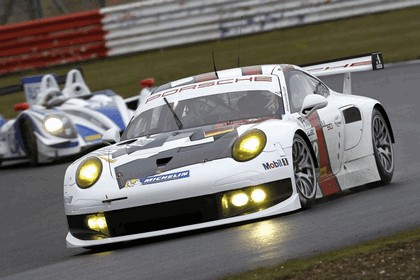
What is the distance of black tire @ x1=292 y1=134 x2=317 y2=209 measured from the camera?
9125mm

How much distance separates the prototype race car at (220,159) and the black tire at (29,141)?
5.82 metres

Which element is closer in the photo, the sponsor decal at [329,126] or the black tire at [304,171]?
the black tire at [304,171]

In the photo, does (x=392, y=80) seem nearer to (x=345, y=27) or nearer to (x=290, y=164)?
(x=345, y=27)

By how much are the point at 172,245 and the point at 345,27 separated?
18.4m

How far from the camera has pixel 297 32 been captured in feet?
87.3

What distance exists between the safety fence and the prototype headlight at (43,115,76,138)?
32.7ft

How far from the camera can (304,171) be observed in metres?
9.36

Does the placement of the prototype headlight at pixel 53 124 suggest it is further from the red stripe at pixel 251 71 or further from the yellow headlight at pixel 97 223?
the yellow headlight at pixel 97 223

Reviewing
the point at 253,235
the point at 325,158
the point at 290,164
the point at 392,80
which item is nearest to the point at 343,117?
the point at 325,158

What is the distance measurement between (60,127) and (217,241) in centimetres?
826

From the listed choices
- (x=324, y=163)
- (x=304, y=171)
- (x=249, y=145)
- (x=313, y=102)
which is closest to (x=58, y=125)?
(x=324, y=163)

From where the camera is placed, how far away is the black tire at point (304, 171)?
29.9 ft

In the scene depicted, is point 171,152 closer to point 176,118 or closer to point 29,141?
point 176,118

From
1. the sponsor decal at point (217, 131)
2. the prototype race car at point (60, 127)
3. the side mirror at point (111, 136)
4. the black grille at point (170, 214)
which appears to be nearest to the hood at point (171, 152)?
the sponsor decal at point (217, 131)
